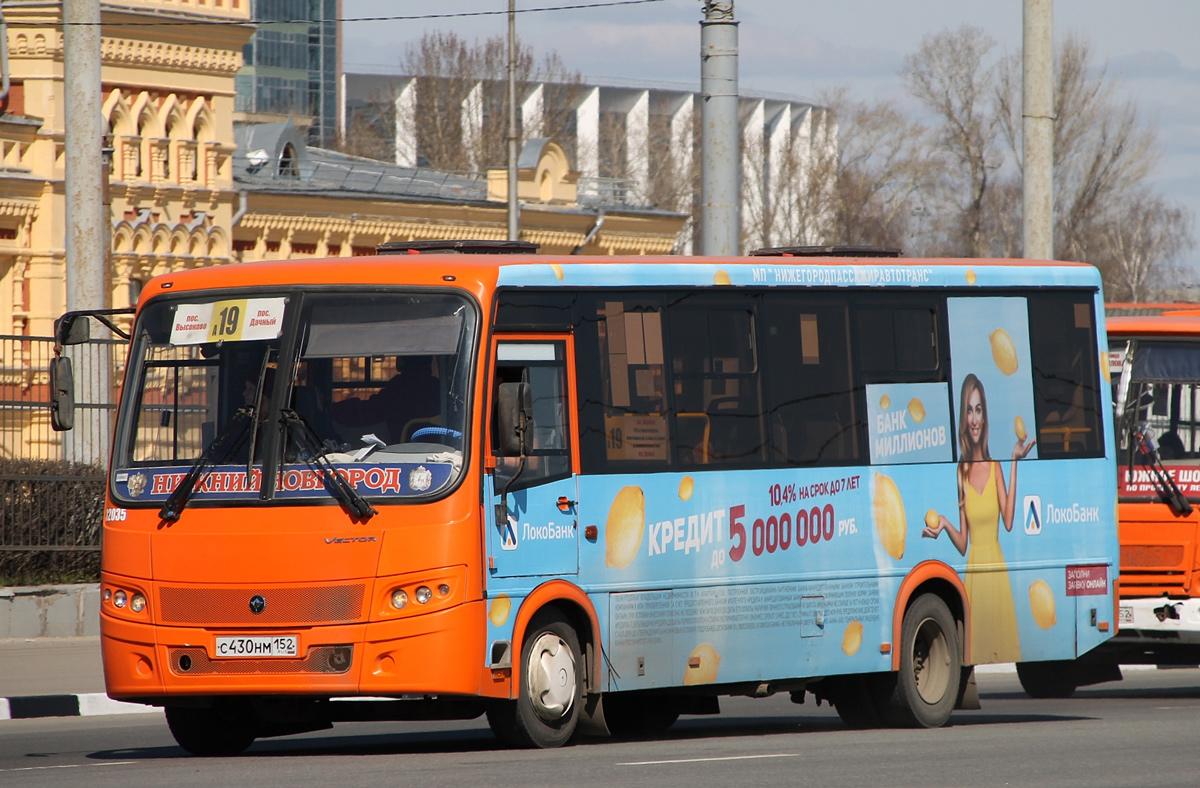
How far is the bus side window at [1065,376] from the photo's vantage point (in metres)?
13.7

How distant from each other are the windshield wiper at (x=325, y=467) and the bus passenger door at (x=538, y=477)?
0.63 meters

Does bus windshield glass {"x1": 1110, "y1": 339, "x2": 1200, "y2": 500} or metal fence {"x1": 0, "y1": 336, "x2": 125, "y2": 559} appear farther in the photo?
metal fence {"x1": 0, "y1": 336, "x2": 125, "y2": 559}

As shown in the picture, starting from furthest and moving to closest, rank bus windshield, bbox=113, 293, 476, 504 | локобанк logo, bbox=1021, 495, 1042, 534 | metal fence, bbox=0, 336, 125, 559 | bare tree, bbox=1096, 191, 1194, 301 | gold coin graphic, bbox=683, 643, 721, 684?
1. bare tree, bbox=1096, 191, 1194, 301
2. metal fence, bbox=0, 336, 125, 559
3. локобанк logo, bbox=1021, 495, 1042, 534
4. gold coin graphic, bbox=683, 643, 721, 684
5. bus windshield, bbox=113, 293, 476, 504

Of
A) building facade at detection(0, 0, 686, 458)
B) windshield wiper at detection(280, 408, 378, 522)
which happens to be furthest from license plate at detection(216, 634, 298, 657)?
building facade at detection(0, 0, 686, 458)

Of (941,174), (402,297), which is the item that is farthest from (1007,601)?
(941,174)

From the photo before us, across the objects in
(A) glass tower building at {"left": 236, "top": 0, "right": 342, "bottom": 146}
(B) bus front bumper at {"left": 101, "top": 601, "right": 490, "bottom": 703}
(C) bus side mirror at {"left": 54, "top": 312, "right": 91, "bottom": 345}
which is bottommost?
(B) bus front bumper at {"left": 101, "top": 601, "right": 490, "bottom": 703}

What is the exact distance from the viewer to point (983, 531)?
13.3 m

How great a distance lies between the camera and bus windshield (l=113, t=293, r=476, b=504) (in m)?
10.5

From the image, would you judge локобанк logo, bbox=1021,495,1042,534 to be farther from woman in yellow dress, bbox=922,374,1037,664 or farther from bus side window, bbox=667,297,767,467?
bus side window, bbox=667,297,767,467

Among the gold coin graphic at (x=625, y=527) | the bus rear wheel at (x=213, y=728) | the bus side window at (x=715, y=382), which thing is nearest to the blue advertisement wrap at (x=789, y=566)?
the gold coin graphic at (x=625, y=527)

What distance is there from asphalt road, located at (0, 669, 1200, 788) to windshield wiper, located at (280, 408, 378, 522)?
125 cm

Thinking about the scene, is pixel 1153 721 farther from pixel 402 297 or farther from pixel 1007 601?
pixel 402 297

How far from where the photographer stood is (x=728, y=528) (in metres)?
11.9

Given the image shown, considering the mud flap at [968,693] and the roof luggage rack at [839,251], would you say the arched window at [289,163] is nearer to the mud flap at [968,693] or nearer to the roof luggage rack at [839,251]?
the roof luggage rack at [839,251]
